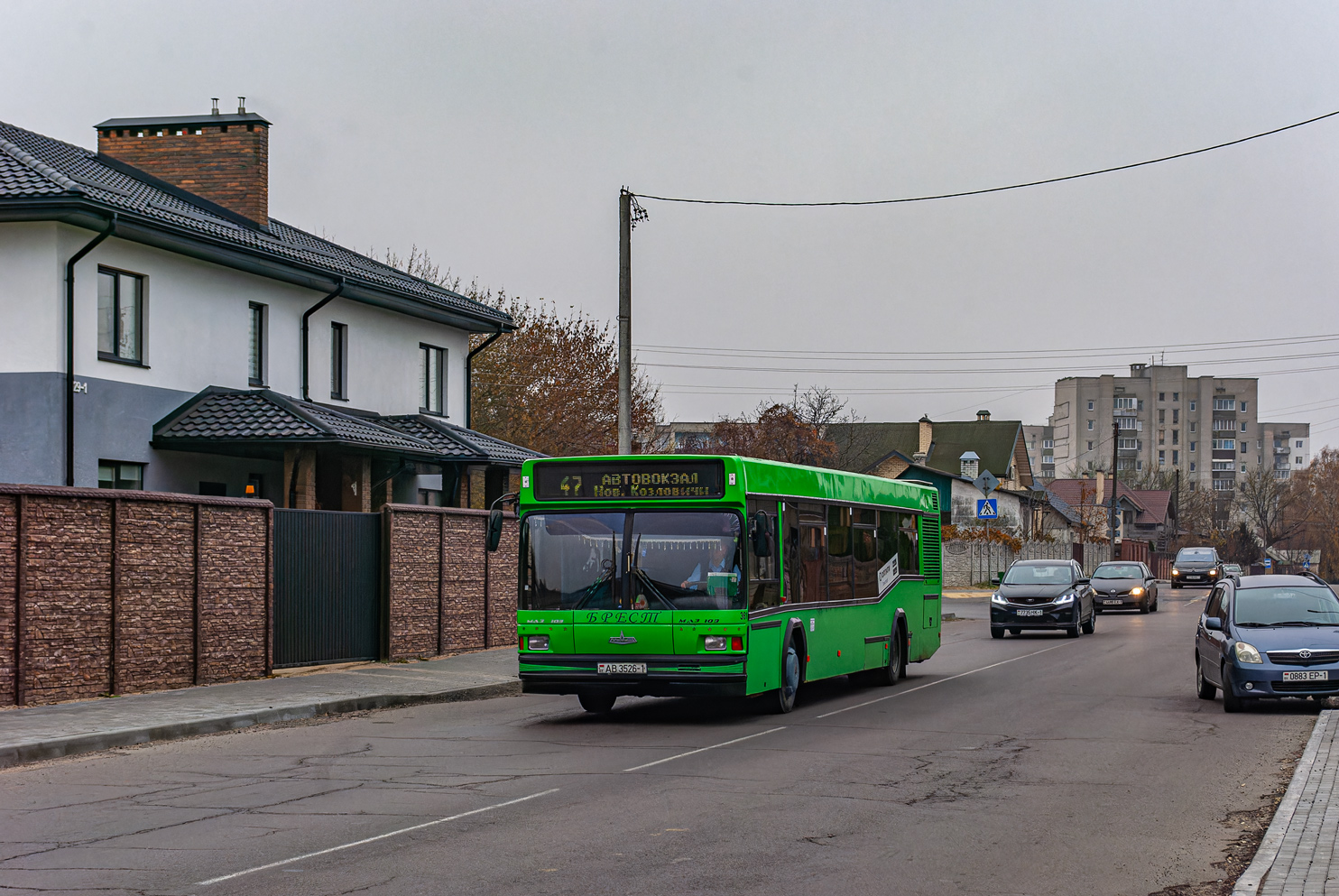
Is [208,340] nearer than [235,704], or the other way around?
[235,704]

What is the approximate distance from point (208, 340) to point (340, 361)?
14.7 feet

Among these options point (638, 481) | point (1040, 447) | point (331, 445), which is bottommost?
point (638, 481)

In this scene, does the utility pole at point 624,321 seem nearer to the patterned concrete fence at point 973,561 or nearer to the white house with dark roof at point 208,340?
the white house with dark roof at point 208,340

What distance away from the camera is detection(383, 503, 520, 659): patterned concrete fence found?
850 inches

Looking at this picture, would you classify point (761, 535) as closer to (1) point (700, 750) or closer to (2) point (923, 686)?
(1) point (700, 750)

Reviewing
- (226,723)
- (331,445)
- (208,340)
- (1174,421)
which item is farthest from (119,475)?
(1174,421)

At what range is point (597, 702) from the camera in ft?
53.3

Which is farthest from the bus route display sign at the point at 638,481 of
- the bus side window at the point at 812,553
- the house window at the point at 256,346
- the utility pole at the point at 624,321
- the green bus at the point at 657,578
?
the house window at the point at 256,346

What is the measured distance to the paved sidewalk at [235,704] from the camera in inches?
505

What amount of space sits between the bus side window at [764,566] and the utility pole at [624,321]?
7.44 meters

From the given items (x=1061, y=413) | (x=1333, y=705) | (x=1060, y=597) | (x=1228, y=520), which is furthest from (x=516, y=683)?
(x=1061, y=413)

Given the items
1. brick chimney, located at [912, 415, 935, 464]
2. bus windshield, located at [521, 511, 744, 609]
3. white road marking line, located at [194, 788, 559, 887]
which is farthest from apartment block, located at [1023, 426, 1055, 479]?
white road marking line, located at [194, 788, 559, 887]

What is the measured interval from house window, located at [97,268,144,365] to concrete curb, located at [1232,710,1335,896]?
17.8 m

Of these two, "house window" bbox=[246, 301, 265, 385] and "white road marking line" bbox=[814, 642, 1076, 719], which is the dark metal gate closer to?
"house window" bbox=[246, 301, 265, 385]
